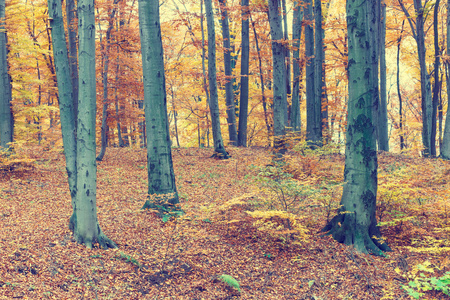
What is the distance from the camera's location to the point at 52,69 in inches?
625

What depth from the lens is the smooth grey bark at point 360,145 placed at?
16.6 ft

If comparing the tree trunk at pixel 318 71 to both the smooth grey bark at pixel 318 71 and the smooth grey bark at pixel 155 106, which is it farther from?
the smooth grey bark at pixel 155 106

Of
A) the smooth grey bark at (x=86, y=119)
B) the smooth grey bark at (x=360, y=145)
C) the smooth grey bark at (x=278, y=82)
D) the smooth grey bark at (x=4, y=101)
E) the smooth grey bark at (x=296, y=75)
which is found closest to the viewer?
the smooth grey bark at (x=86, y=119)

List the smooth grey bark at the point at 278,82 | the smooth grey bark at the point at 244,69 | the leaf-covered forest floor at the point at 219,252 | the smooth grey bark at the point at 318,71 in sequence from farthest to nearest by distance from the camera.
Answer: the smooth grey bark at the point at 244,69
the smooth grey bark at the point at 318,71
the smooth grey bark at the point at 278,82
the leaf-covered forest floor at the point at 219,252

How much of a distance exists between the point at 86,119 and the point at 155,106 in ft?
7.32

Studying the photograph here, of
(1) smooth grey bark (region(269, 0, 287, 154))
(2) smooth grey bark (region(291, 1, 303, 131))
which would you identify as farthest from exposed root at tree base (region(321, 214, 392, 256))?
(2) smooth grey bark (region(291, 1, 303, 131))

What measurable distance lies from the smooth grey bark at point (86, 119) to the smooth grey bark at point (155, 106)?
6.34ft

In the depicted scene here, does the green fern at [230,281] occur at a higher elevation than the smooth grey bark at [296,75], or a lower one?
lower

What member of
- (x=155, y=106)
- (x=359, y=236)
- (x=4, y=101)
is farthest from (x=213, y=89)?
(x=359, y=236)

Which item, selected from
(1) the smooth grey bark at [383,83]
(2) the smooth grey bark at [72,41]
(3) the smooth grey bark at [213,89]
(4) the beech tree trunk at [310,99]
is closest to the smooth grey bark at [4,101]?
(2) the smooth grey bark at [72,41]

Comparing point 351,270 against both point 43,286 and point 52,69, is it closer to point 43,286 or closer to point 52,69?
point 43,286

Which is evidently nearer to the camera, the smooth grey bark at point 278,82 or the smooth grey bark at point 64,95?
the smooth grey bark at point 64,95

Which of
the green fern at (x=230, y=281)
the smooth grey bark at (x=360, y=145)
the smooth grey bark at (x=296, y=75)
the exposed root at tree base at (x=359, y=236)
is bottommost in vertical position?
the green fern at (x=230, y=281)

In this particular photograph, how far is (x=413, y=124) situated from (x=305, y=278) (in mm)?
23131
